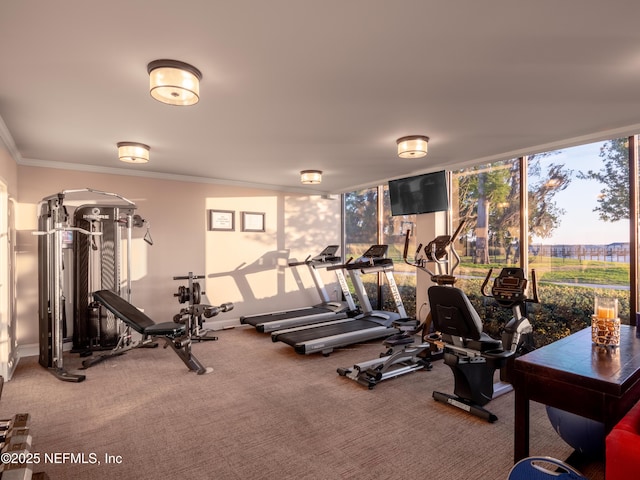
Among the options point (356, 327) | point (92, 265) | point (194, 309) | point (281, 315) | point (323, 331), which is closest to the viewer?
point (194, 309)

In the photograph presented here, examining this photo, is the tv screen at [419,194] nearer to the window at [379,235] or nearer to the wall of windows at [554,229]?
the wall of windows at [554,229]

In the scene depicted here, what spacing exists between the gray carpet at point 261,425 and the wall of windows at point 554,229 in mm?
1511

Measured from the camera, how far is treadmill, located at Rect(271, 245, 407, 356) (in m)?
4.27

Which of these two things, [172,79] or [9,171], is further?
[9,171]

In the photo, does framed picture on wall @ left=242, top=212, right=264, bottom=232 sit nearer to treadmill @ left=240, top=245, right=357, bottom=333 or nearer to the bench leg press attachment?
treadmill @ left=240, top=245, right=357, bottom=333

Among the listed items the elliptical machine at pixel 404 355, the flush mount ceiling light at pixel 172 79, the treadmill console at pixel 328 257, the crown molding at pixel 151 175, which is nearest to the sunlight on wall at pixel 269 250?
A: the crown molding at pixel 151 175

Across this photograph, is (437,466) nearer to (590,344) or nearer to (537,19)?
(590,344)

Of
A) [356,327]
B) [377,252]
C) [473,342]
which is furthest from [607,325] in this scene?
[356,327]

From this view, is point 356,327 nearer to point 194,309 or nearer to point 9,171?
point 194,309

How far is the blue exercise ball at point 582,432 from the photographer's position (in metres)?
1.96

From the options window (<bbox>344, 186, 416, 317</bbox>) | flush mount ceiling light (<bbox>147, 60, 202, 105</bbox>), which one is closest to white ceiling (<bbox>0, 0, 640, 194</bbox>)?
flush mount ceiling light (<bbox>147, 60, 202, 105</bbox>)

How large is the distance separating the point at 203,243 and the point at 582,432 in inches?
197

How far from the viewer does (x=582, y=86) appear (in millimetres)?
2488

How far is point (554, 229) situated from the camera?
158 inches
